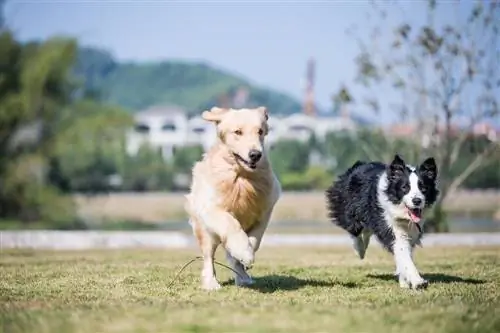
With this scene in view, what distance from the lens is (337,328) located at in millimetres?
6113

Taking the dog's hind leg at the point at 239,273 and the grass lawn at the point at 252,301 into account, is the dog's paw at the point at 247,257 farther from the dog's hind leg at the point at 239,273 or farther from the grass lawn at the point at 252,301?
the dog's hind leg at the point at 239,273

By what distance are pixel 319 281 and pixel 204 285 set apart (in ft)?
4.82

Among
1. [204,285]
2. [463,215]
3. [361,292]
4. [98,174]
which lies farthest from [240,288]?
[98,174]

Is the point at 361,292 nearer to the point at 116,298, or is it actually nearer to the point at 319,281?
the point at 319,281

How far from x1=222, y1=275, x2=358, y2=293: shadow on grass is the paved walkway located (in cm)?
1136

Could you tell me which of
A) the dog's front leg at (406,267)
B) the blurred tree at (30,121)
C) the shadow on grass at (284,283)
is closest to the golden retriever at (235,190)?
the shadow on grass at (284,283)

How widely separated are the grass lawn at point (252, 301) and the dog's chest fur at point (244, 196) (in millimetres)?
755

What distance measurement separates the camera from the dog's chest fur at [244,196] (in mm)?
8586

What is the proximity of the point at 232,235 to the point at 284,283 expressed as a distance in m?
1.34

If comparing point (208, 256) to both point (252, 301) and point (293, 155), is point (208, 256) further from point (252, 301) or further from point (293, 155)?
point (293, 155)

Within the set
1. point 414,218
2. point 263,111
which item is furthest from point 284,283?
point 263,111

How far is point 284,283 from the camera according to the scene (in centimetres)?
946

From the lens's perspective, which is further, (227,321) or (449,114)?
(449,114)

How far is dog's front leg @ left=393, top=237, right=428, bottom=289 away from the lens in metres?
8.80
